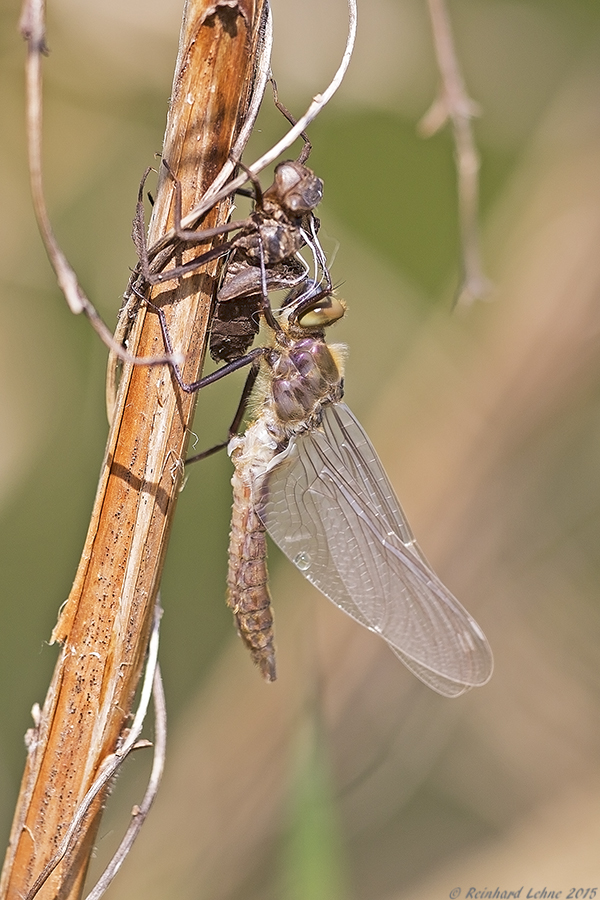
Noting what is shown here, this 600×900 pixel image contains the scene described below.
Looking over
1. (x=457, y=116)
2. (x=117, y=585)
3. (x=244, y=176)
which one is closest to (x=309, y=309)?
(x=457, y=116)

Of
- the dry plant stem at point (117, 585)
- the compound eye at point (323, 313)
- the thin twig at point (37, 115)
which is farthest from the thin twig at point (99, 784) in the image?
the compound eye at point (323, 313)

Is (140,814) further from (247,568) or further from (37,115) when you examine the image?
(37,115)

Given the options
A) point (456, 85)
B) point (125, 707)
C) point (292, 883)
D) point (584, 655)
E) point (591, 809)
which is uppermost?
point (456, 85)

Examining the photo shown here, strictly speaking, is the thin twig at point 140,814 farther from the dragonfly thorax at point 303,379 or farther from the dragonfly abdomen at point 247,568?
the dragonfly thorax at point 303,379

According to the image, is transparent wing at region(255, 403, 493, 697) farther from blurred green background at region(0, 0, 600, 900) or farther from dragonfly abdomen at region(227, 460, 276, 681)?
blurred green background at region(0, 0, 600, 900)

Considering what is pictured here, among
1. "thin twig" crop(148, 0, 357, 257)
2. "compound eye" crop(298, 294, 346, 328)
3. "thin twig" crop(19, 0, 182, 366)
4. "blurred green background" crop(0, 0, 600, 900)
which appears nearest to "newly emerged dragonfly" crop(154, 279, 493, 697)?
"compound eye" crop(298, 294, 346, 328)

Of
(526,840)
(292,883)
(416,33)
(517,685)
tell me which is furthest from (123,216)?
(526,840)

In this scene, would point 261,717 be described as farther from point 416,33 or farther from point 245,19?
point 416,33
